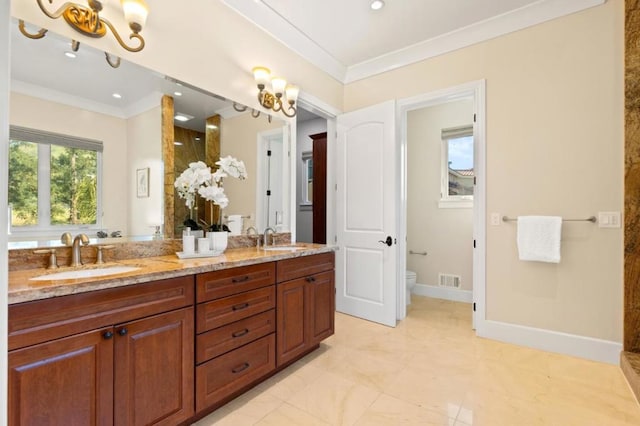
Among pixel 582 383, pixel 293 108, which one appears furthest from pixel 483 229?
pixel 293 108

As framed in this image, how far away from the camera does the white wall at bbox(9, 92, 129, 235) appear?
1.58 m

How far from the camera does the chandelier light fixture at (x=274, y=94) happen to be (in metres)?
2.48

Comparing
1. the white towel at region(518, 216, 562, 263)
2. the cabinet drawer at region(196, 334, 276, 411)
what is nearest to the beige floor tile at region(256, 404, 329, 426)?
the cabinet drawer at region(196, 334, 276, 411)

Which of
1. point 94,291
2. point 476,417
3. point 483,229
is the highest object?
point 483,229

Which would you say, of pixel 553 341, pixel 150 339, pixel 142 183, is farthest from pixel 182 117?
pixel 553 341

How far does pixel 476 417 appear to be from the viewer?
1.68m

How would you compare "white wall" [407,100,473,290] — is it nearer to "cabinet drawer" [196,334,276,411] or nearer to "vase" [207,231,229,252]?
"cabinet drawer" [196,334,276,411]

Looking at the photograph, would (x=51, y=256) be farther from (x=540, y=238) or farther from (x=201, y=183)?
(x=540, y=238)

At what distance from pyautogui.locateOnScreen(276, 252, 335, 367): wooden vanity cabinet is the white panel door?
77 centimetres

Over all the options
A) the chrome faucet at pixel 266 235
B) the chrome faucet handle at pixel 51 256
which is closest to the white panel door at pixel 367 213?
the chrome faucet at pixel 266 235

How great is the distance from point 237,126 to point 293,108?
2.32ft

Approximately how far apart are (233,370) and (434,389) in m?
1.28

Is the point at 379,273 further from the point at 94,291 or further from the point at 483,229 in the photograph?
the point at 94,291

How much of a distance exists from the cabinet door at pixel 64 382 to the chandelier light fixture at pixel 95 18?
4.88 ft
